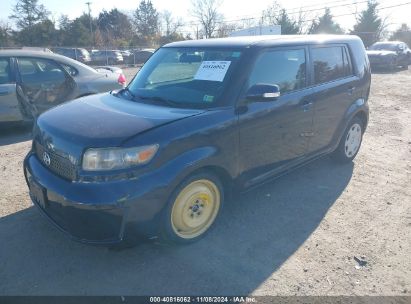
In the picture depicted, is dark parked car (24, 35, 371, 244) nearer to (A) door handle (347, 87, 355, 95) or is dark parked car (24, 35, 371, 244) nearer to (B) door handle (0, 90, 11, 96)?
(A) door handle (347, 87, 355, 95)

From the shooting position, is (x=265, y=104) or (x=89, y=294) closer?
(x=89, y=294)

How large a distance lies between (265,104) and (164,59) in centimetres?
141

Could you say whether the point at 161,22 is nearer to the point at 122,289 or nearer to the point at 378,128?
the point at 378,128

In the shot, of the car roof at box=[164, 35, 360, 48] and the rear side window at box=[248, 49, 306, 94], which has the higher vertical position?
the car roof at box=[164, 35, 360, 48]

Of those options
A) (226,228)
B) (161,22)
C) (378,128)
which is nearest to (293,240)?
(226,228)

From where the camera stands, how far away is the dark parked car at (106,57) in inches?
1204

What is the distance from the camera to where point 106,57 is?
30531 mm

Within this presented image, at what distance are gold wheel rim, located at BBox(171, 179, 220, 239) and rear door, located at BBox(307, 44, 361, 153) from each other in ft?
5.49

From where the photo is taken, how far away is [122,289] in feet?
8.86

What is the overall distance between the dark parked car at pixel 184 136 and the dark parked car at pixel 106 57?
28.5 m

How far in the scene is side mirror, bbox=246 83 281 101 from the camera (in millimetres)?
3204

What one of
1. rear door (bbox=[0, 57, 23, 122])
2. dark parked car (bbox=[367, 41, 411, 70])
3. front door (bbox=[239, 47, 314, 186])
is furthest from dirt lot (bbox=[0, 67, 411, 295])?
dark parked car (bbox=[367, 41, 411, 70])

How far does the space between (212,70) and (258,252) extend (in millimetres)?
1826

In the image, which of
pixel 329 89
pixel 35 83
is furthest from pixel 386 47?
pixel 35 83
